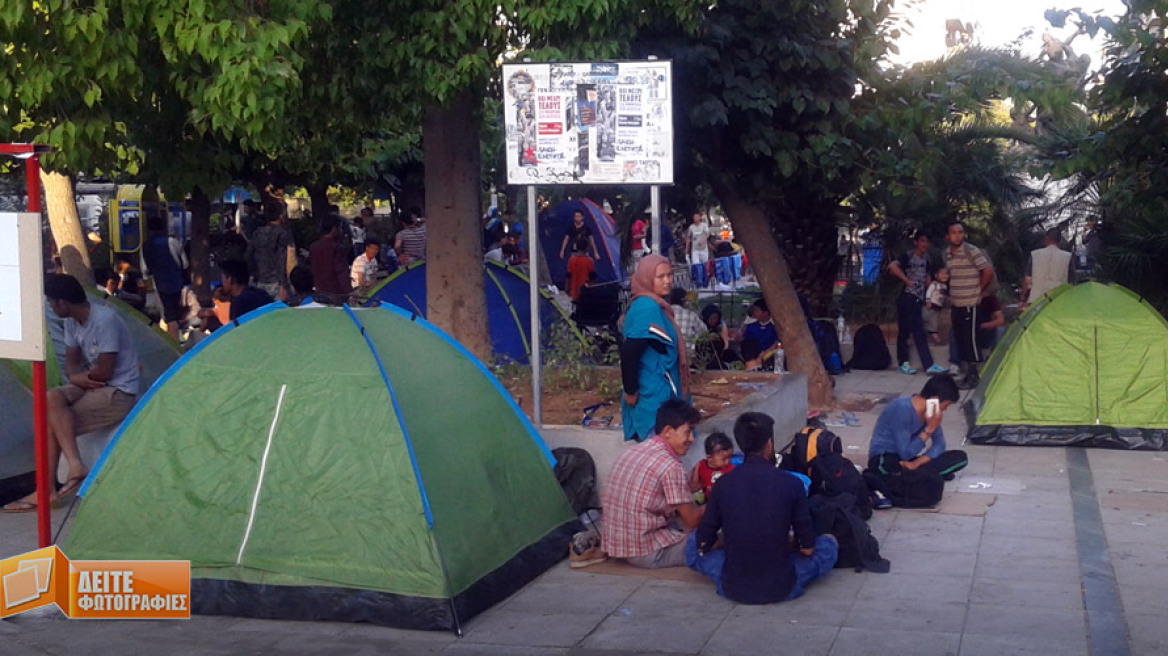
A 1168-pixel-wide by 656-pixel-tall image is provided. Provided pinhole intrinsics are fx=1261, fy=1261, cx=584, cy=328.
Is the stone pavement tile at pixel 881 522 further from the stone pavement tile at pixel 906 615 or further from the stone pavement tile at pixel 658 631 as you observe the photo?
the stone pavement tile at pixel 658 631

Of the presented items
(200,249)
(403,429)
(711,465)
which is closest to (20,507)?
(403,429)

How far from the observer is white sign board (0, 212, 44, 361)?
6.09 meters

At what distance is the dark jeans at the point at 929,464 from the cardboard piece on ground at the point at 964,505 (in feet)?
0.80

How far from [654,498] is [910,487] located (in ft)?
7.84

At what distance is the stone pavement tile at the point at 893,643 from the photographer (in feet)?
19.1

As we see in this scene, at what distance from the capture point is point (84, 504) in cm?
691

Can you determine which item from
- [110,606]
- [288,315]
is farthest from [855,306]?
[110,606]

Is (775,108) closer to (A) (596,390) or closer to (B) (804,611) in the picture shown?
(A) (596,390)

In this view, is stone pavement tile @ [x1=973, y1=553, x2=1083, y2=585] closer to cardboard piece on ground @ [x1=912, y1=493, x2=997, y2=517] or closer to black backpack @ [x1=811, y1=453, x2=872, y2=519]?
black backpack @ [x1=811, y1=453, x2=872, y2=519]

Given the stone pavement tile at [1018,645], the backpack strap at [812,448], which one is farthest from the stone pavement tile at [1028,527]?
the stone pavement tile at [1018,645]

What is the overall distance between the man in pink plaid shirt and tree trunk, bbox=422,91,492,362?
3194 mm

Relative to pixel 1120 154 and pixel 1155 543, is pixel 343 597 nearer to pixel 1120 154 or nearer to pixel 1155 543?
pixel 1155 543

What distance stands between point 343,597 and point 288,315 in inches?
68.1

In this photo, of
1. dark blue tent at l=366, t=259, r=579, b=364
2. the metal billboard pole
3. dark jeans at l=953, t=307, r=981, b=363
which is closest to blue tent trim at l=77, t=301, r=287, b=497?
the metal billboard pole
